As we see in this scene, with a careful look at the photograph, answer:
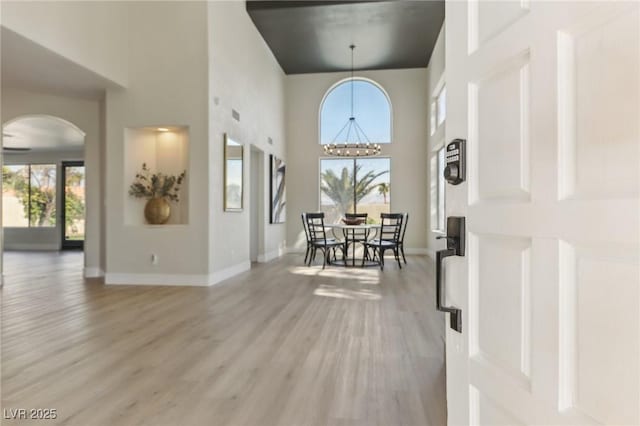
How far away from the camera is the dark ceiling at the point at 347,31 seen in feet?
20.9

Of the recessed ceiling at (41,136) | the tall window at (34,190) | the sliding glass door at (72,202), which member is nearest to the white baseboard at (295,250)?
the recessed ceiling at (41,136)

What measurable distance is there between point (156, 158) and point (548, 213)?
19.1ft

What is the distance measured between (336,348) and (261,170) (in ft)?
17.7

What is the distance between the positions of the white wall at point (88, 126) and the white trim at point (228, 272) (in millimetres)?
2055

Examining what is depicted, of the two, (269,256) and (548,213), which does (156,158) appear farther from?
(548,213)

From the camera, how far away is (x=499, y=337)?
77 centimetres

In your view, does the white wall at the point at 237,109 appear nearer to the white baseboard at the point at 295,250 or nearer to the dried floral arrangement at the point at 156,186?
the dried floral arrangement at the point at 156,186

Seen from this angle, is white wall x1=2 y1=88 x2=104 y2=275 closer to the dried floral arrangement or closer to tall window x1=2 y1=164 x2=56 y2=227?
the dried floral arrangement

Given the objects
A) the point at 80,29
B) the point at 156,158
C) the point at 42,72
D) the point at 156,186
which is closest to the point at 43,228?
the point at 156,158

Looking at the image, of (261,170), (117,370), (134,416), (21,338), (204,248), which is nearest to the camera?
(134,416)

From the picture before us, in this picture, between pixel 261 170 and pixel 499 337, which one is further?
pixel 261 170

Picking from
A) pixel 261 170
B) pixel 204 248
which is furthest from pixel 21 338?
pixel 261 170

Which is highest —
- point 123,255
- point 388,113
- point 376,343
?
point 388,113

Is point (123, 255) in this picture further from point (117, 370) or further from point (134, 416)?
point (134, 416)
